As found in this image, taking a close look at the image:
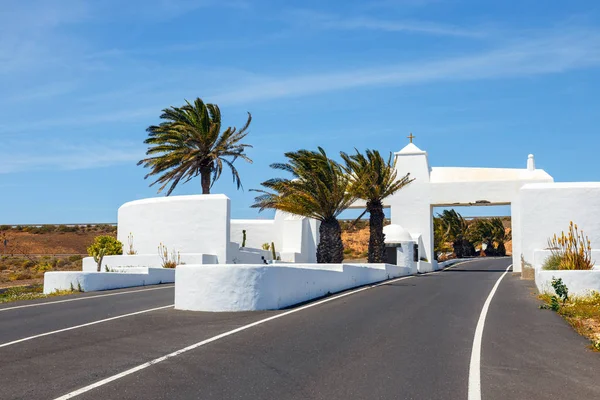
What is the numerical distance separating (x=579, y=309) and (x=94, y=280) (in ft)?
53.1

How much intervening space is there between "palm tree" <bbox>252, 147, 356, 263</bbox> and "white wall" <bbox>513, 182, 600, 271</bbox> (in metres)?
9.32

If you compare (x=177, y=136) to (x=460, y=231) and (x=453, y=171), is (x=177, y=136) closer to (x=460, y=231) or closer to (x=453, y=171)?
(x=453, y=171)

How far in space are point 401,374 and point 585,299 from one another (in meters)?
11.0

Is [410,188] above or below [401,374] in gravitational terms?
above

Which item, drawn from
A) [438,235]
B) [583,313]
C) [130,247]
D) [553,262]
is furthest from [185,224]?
[438,235]

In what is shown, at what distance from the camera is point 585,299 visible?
58.2 feet

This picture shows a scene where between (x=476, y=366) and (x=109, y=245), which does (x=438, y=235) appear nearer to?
(x=109, y=245)

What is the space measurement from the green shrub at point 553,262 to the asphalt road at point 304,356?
659cm

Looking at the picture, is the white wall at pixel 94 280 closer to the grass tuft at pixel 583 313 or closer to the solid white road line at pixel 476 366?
the solid white road line at pixel 476 366

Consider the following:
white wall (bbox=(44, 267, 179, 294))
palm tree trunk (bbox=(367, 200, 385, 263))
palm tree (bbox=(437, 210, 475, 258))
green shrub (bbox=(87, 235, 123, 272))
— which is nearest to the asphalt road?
white wall (bbox=(44, 267, 179, 294))

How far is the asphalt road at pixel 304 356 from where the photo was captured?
7.82 meters

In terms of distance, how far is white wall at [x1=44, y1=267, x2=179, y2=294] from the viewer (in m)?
24.0

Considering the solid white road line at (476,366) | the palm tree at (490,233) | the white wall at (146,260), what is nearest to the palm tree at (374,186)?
the white wall at (146,260)

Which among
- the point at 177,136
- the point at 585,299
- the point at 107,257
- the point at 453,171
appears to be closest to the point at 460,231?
the point at 453,171
